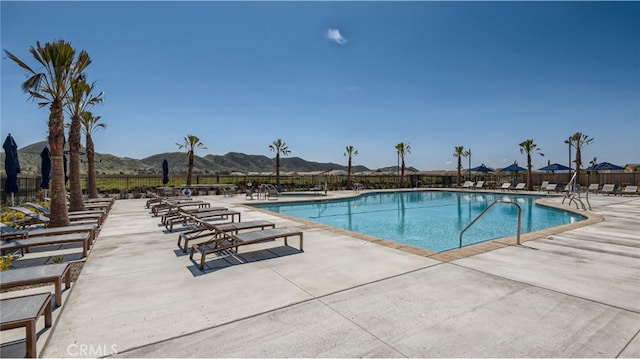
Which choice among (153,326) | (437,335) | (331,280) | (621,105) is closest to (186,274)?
(153,326)

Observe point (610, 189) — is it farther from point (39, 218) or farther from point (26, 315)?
point (39, 218)

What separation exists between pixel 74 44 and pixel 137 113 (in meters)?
16.8

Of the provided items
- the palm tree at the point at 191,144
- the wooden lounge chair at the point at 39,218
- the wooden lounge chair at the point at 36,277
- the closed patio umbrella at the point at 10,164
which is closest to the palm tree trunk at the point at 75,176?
the closed patio umbrella at the point at 10,164

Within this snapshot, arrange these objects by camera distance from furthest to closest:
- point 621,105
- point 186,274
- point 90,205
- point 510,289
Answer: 1. point 621,105
2. point 90,205
3. point 186,274
4. point 510,289

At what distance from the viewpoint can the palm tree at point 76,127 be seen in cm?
938

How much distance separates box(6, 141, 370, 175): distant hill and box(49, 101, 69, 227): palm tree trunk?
6093 centimetres

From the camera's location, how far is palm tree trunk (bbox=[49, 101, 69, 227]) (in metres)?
6.96

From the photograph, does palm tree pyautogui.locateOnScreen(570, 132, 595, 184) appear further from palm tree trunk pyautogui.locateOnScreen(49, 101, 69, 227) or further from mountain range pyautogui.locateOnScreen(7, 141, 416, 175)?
mountain range pyautogui.locateOnScreen(7, 141, 416, 175)

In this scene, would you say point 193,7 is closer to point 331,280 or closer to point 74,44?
point 74,44

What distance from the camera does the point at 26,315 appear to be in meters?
2.22

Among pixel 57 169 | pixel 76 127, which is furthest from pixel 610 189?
pixel 76 127

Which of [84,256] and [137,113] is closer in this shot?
[84,256]

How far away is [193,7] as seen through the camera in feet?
35.3

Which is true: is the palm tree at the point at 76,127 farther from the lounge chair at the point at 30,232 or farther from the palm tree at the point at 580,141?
the palm tree at the point at 580,141
